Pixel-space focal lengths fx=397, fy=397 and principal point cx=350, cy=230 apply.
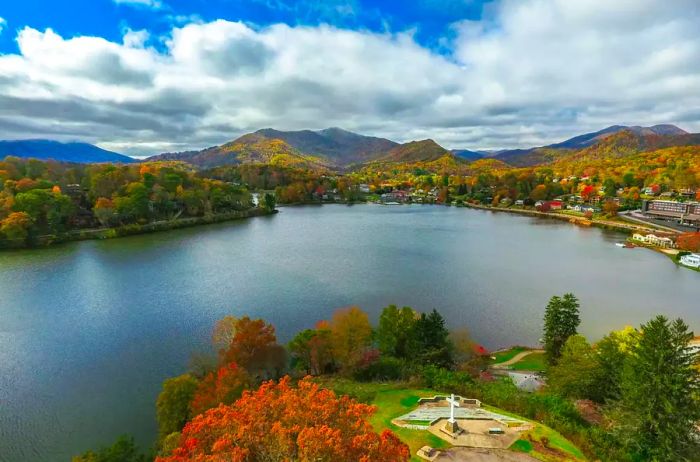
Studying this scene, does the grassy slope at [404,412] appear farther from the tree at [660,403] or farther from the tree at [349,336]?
the tree at [660,403]

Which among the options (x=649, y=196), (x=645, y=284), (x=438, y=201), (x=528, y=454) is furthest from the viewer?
(x=438, y=201)

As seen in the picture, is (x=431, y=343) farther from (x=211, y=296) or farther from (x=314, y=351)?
(x=211, y=296)

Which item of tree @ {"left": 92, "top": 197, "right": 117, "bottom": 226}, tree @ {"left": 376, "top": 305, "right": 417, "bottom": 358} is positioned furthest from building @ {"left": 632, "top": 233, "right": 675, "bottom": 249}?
tree @ {"left": 92, "top": 197, "right": 117, "bottom": 226}

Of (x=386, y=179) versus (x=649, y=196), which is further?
(x=386, y=179)

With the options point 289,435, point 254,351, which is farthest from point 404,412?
point 289,435

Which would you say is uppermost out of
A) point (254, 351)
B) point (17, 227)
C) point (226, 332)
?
point (17, 227)

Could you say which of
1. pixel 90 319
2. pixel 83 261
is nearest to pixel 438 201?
pixel 83 261

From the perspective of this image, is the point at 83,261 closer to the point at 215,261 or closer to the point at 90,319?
the point at 215,261

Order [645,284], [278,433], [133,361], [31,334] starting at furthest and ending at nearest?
[645,284], [31,334], [133,361], [278,433]
